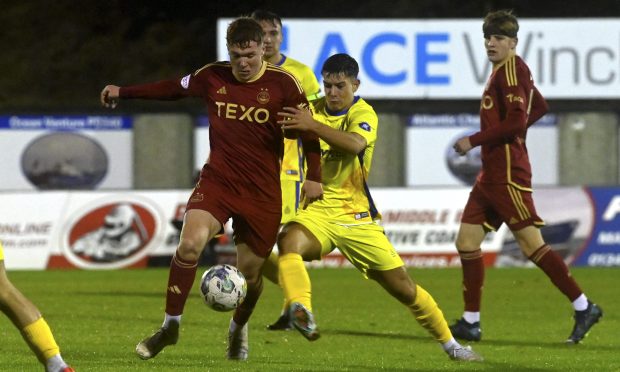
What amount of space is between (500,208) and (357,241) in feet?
7.16

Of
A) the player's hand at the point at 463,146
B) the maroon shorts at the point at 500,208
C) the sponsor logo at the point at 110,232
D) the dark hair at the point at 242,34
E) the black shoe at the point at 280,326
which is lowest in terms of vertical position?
the sponsor logo at the point at 110,232

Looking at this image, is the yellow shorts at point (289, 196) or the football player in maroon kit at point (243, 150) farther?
the yellow shorts at point (289, 196)

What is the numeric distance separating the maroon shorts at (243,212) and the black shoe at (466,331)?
2.42 metres

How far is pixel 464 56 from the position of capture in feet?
78.1

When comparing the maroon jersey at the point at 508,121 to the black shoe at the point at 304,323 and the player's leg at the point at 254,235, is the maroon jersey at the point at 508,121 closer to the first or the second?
the player's leg at the point at 254,235

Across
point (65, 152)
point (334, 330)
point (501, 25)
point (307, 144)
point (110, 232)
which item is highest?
point (501, 25)

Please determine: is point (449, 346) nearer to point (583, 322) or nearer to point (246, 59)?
point (583, 322)

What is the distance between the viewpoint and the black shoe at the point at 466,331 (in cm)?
1080

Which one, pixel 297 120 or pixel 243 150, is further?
pixel 243 150

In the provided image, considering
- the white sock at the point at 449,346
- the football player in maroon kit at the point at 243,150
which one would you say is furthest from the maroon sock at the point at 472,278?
the football player in maroon kit at the point at 243,150

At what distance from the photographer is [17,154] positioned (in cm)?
2378

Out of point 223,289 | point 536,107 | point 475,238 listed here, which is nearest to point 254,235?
point 223,289

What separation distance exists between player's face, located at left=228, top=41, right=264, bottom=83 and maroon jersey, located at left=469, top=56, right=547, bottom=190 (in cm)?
245

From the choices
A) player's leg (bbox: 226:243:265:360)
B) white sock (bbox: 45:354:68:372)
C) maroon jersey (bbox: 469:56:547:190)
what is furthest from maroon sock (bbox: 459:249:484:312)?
white sock (bbox: 45:354:68:372)
